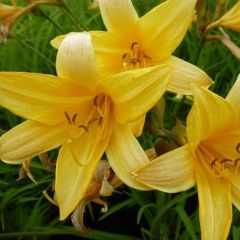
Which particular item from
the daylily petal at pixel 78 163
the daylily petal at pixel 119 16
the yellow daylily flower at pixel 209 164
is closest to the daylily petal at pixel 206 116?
the yellow daylily flower at pixel 209 164

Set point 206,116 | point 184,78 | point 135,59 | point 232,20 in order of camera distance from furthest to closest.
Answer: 1. point 232,20
2. point 135,59
3. point 184,78
4. point 206,116

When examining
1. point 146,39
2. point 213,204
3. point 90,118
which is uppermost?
point 146,39

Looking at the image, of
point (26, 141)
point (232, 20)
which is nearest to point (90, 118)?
point (26, 141)

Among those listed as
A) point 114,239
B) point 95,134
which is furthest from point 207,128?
point 114,239

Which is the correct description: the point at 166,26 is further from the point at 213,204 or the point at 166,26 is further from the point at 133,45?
the point at 213,204

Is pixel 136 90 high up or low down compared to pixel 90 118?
up

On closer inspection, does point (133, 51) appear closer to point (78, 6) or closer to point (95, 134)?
point (95, 134)
